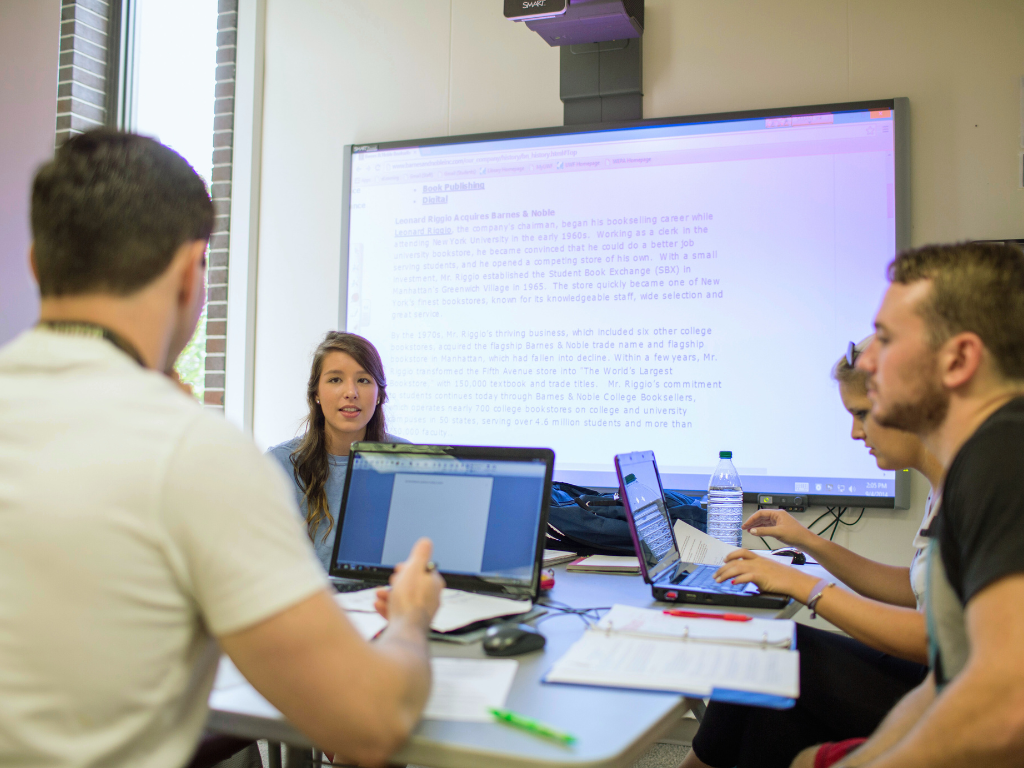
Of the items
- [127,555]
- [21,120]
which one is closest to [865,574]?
[127,555]

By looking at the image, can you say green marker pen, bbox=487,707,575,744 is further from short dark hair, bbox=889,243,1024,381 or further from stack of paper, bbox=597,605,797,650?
short dark hair, bbox=889,243,1024,381

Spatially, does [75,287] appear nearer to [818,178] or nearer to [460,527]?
[460,527]

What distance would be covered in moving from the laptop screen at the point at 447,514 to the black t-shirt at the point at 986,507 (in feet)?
2.22

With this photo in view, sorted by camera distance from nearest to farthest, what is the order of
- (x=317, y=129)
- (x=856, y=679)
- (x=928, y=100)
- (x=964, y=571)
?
(x=964, y=571) < (x=856, y=679) < (x=928, y=100) < (x=317, y=129)

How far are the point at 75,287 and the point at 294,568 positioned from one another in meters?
0.37

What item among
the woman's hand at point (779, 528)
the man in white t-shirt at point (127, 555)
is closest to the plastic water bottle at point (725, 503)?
the woman's hand at point (779, 528)

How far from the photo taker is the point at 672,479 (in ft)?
9.25

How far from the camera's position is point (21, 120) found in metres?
3.60

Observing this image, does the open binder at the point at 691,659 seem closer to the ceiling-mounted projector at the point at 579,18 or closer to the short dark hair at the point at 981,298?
the short dark hair at the point at 981,298

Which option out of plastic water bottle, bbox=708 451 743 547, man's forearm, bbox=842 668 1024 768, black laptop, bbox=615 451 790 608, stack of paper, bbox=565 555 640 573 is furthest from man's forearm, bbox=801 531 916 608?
man's forearm, bbox=842 668 1024 768

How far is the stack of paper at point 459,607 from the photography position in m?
1.28

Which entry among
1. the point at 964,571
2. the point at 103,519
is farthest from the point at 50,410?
the point at 964,571

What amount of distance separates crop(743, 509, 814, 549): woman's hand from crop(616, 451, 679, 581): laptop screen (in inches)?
8.7

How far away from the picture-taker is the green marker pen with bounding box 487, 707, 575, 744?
0.86 m
